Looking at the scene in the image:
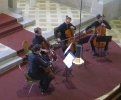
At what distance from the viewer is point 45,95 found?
6719 mm

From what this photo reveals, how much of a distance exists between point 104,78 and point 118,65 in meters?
0.79

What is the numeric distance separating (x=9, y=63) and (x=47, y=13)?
11.9 ft

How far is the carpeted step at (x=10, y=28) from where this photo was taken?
8.75 meters

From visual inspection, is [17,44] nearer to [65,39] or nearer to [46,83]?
[65,39]

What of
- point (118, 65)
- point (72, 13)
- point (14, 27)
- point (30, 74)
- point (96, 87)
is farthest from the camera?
point (72, 13)

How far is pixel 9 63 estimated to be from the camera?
764 centimetres

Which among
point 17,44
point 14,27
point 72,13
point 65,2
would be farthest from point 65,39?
point 65,2

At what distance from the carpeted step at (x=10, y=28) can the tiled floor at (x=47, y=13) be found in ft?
1.63

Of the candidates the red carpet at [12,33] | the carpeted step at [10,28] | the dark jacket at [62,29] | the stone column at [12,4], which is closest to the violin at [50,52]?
the dark jacket at [62,29]

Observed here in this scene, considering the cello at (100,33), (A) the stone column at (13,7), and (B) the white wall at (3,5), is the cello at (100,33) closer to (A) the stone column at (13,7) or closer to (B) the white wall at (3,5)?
(A) the stone column at (13,7)

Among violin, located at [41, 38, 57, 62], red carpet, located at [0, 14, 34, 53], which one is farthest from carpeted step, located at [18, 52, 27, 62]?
violin, located at [41, 38, 57, 62]

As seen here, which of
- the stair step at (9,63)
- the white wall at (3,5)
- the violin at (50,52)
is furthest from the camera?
the white wall at (3,5)

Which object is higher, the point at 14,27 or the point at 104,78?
the point at 14,27

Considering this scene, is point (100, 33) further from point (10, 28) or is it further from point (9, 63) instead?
point (10, 28)
